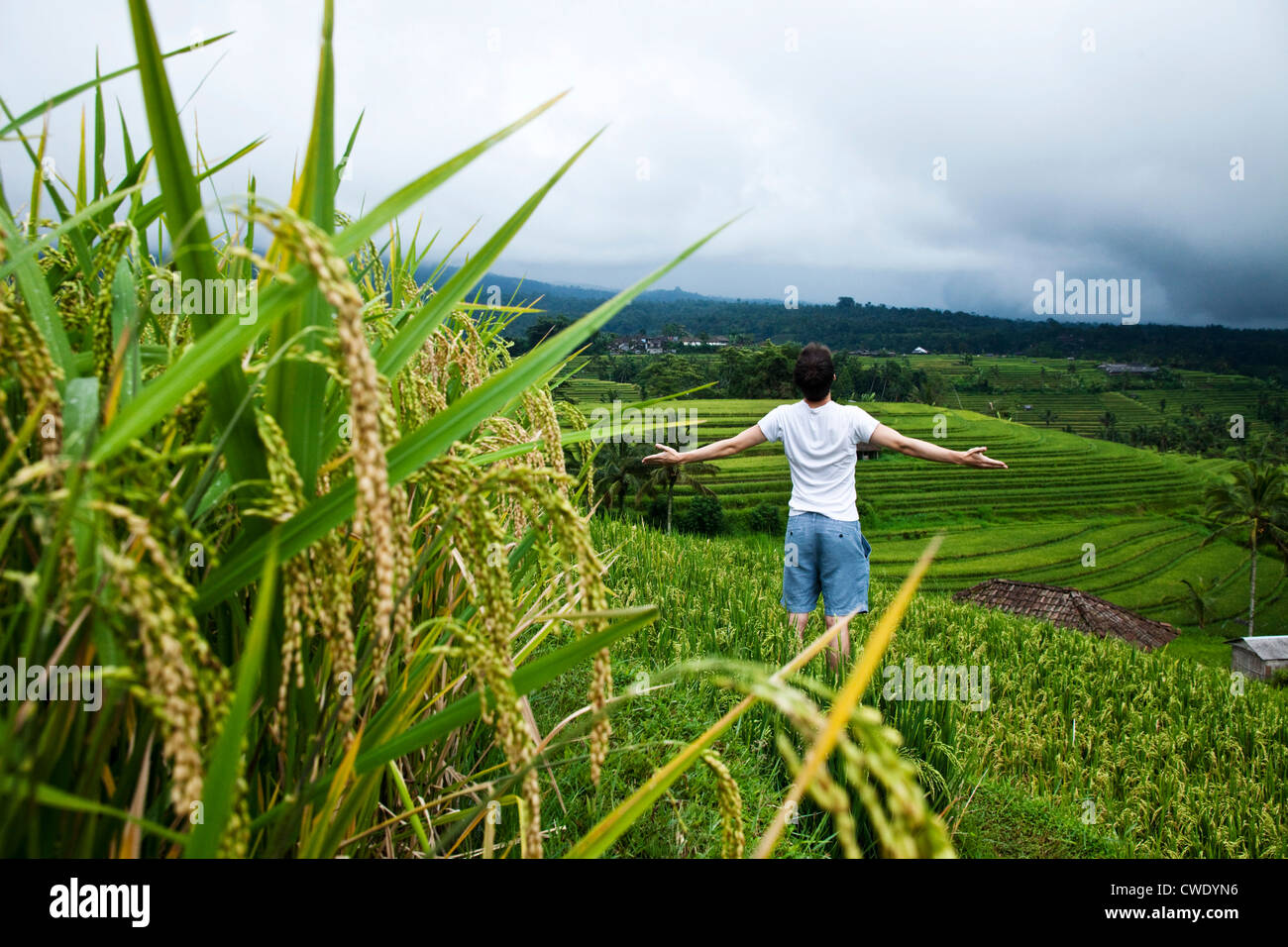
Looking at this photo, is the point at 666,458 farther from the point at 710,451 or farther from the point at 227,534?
the point at 227,534

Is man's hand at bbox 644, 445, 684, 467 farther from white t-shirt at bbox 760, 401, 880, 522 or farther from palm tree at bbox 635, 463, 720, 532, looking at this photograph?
palm tree at bbox 635, 463, 720, 532

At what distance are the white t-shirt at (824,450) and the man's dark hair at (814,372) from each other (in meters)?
0.13

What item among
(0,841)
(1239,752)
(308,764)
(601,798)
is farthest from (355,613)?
(1239,752)

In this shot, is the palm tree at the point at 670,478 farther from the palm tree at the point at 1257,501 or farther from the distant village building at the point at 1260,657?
the palm tree at the point at 1257,501

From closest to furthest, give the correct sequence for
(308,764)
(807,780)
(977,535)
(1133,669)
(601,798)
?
(807,780)
(308,764)
(601,798)
(1133,669)
(977,535)

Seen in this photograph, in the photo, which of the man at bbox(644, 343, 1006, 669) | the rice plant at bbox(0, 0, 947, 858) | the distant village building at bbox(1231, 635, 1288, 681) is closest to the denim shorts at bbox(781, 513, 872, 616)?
the man at bbox(644, 343, 1006, 669)

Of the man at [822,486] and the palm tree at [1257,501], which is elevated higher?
the man at [822,486]

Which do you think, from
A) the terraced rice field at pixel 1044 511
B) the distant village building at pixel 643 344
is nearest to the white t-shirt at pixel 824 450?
the distant village building at pixel 643 344

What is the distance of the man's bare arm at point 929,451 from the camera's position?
4785mm

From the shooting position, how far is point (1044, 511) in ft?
278

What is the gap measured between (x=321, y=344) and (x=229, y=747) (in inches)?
26.6

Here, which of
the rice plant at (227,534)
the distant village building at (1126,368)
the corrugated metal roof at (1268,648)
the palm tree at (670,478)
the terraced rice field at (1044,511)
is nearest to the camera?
the rice plant at (227,534)
